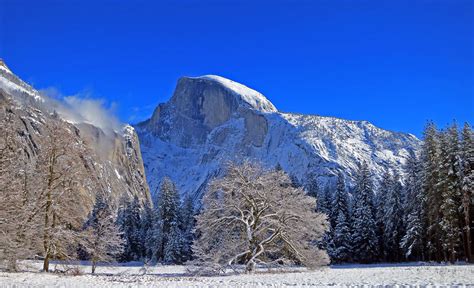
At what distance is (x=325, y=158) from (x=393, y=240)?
138036 millimetres

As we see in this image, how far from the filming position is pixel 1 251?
17.5m

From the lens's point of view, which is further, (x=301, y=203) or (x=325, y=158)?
(x=325, y=158)

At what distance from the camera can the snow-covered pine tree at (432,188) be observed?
3762 centimetres

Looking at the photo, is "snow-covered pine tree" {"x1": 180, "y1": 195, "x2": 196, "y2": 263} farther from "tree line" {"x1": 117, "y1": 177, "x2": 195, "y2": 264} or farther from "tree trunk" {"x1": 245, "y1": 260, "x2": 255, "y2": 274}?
"tree trunk" {"x1": 245, "y1": 260, "x2": 255, "y2": 274}

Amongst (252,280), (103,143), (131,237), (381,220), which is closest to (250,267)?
(252,280)

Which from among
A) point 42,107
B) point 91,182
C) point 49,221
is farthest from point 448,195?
point 42,107

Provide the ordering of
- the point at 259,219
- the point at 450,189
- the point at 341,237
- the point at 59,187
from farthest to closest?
the point at 341,237, the point at 450,189, the point at 259,219, the point at 59,187

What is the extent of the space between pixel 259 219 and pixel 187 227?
108 feet

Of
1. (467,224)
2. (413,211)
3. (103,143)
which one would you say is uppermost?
(103,143)

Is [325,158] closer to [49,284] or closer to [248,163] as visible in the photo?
[248,163]

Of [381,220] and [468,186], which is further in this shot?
[381,220]

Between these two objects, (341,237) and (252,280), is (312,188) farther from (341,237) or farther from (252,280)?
(252,280)

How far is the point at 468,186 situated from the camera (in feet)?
118

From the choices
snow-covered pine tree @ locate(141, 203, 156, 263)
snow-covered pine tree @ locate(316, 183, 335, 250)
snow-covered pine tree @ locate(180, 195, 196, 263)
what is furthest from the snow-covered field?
snow-covered pine tree @ locate(141, 203, 156, 263)
